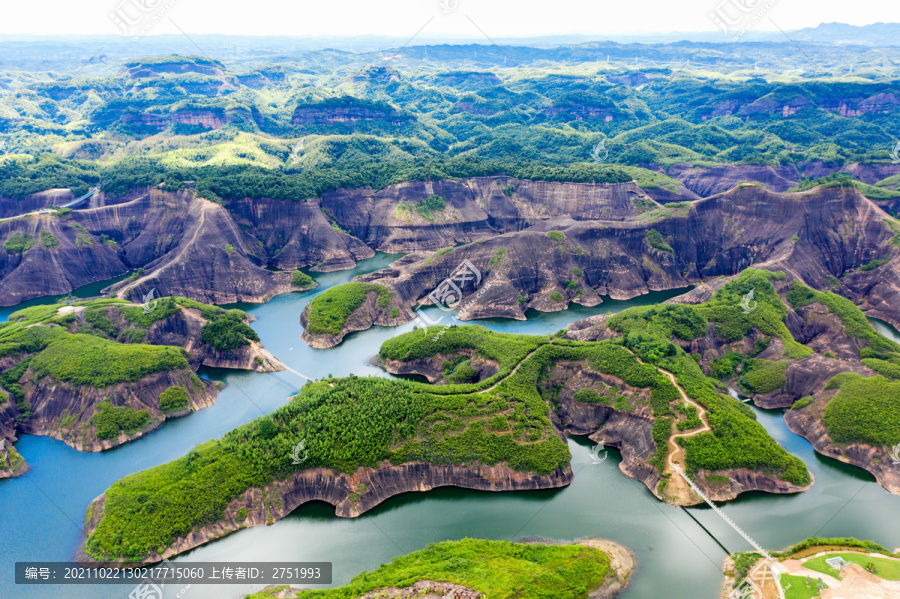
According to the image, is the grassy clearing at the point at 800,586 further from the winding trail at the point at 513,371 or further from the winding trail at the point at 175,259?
the winding trail at the point at 175,259

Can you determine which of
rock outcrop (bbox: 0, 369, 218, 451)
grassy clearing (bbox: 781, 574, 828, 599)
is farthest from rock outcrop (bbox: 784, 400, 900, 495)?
rock outcrop (bbox: 0, 369, 218, 451)

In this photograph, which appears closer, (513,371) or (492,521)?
(492,521)

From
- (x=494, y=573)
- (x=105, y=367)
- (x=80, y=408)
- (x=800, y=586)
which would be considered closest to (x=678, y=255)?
(x=800, y=586)

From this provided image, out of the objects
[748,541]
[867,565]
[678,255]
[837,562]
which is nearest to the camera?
[867,565]

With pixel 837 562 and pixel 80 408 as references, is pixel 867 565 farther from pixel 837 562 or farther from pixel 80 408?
pixel 80 408

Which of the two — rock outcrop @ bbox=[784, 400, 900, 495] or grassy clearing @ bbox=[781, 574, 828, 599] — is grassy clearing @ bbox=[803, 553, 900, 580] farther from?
rock outcrop @ bbox=[784, 400, 900, 495]

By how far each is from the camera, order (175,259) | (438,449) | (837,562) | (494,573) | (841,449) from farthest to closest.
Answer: (175,259) → (841,449) → (438,449) → (837,562) → (494,573)

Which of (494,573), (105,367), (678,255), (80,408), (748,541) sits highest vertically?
(678,255)

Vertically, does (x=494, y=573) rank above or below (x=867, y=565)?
below

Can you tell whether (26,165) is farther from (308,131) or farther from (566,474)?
(566,474)
